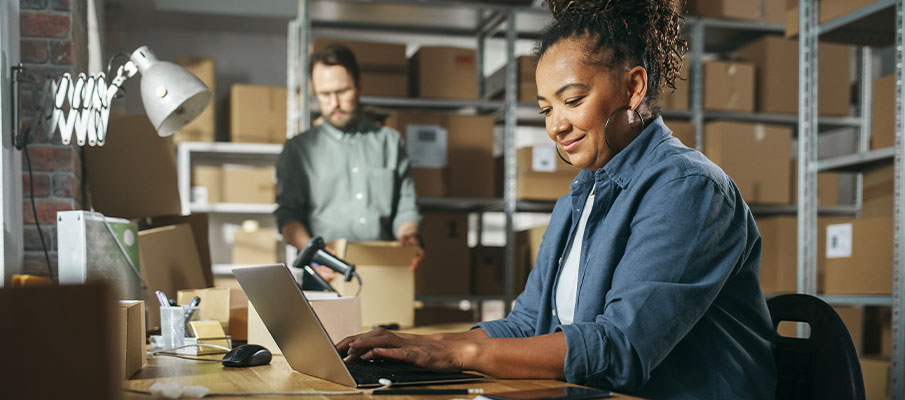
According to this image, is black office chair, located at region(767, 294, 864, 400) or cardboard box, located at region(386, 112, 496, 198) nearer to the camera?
black office chair, located at region(767, 294, 864, 400)

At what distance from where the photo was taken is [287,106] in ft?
16.1

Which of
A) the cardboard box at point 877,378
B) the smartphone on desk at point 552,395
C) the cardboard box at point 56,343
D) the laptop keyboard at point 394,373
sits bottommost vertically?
the cardboard box at point 877,378

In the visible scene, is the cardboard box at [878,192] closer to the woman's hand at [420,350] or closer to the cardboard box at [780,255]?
the cardboard box at [780,255]

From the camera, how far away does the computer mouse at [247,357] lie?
3.94 feet

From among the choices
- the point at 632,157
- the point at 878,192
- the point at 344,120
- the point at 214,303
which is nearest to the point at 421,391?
the point at 632,157

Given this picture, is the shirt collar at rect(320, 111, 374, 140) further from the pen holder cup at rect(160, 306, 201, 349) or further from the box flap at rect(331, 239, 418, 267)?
the pen holder cup at rect(160, 306, 201, 349)

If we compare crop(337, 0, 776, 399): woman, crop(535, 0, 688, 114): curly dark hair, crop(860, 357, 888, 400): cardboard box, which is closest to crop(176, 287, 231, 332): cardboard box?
crop(337, 0, 776, 399): woman

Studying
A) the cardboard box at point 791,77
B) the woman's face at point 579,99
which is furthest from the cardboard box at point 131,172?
the cardboard box at point 791,77

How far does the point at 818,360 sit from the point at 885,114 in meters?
2.00

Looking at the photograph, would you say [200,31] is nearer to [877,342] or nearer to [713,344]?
[877,342]

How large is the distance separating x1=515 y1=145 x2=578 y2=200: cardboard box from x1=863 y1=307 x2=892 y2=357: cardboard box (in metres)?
1.39

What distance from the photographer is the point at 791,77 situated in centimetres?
395

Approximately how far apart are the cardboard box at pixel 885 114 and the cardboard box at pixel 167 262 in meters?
2.33

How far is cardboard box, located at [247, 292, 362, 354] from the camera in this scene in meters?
1.40
